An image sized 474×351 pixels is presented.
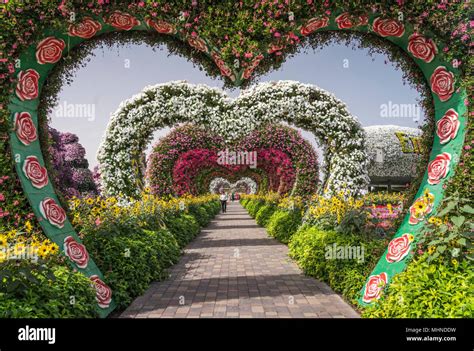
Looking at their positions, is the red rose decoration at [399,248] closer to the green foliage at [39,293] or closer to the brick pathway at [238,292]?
the brick pathway at [238,292]

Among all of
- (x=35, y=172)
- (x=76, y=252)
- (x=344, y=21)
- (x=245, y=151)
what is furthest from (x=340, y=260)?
(x=245, y=151)

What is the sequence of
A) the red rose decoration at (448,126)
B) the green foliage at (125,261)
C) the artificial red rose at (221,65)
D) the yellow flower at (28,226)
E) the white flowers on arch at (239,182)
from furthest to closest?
the white flowers on arch at (239,182) → the green foliage at (125,261) → the artificial red rose at (221,65) → the red rose decoration at (448,126) → the yellow flower at (28,226)

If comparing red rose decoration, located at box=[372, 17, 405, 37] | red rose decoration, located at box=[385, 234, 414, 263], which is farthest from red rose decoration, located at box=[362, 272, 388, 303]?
red rose decoration, located at box=[372, 17, 405, 37]

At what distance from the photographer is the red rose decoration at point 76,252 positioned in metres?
4.69

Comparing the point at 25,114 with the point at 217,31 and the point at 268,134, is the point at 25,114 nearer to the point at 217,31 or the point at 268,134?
the point at 217,31

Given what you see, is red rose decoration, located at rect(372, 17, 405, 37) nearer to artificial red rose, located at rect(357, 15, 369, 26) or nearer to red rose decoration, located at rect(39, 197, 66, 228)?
artificial red rose, located at rect(357, 15, 369, 26)

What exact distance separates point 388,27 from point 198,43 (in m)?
2.22

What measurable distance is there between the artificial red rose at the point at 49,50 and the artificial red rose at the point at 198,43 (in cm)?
154

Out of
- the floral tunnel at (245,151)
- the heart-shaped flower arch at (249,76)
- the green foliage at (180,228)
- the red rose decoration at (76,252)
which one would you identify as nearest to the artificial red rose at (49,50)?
the heart-shaped flower arch at (249,76)

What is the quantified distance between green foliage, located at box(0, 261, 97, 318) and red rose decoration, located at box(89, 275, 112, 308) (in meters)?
0.63
